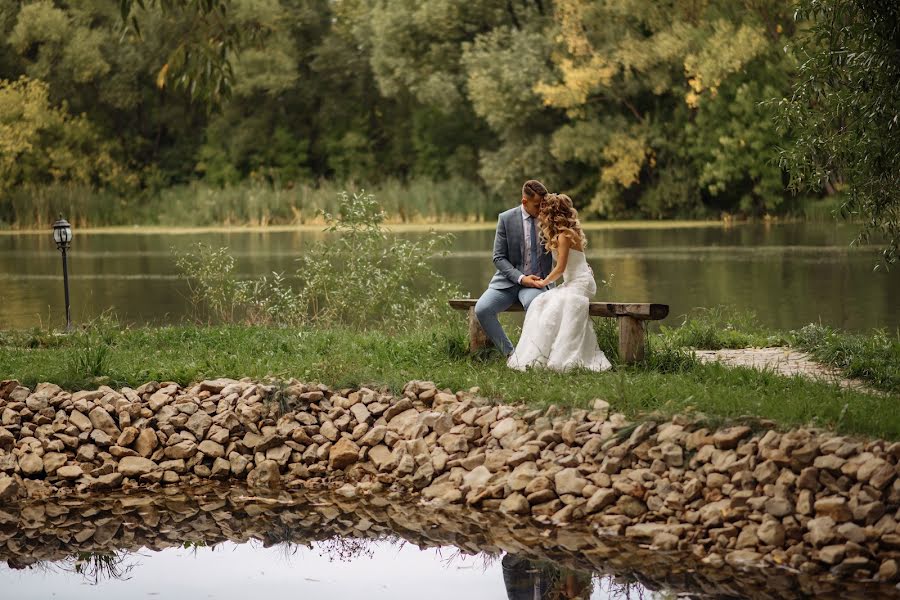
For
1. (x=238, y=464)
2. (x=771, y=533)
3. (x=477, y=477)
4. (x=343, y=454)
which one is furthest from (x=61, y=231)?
(x=771, y=533)

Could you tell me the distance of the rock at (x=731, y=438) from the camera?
8.17 m

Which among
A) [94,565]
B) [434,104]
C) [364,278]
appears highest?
[434,104]

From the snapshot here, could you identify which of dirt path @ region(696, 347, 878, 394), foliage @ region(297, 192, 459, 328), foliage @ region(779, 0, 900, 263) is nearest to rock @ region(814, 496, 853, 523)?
dirt path @ region(696, 347, 878, 394)

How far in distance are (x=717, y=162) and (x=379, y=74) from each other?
516 inches

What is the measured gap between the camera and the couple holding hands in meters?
10.8

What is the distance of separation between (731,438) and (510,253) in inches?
150

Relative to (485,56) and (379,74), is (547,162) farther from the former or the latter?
(379,74)

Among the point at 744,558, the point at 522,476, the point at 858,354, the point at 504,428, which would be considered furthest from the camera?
the point at 858,354

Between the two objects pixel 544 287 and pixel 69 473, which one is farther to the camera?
pixel 544 287

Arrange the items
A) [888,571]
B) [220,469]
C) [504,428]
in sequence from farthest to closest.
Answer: [220,469] → [504,428] → [888,571]

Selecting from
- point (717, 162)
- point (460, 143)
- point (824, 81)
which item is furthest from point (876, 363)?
point (460, 143)

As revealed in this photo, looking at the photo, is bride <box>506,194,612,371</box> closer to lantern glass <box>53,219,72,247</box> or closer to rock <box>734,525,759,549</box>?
rock <box>734,525,759,549</box>

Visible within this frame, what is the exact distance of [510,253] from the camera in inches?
455

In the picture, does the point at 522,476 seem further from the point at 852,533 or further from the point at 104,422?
the point at 104,422
